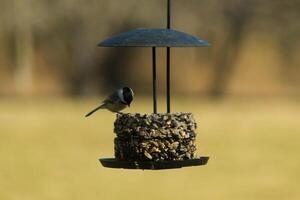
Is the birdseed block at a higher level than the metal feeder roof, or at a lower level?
lower

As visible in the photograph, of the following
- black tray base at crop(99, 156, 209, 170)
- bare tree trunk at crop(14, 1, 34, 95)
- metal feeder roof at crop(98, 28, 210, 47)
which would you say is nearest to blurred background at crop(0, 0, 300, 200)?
bare tree trunk at crop(14, 1, 34, 95)

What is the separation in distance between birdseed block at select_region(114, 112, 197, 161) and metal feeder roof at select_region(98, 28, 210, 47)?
62cm

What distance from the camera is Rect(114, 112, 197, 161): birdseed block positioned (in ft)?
24.0

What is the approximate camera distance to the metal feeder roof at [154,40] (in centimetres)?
695

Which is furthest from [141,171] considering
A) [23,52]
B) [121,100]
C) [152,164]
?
[23,52]

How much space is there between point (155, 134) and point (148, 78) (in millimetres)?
39961

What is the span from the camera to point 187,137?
7.50 meters

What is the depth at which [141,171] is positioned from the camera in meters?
24.9

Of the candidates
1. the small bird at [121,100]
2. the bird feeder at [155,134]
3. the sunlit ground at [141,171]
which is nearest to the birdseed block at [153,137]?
the bird feeder at [155,134]

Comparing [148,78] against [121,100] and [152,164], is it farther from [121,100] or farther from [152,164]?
[152,164]

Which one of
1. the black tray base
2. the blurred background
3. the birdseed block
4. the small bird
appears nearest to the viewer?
the black tray base

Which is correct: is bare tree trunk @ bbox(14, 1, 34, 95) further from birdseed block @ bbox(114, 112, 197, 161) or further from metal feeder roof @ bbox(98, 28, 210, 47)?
metal feeder roof @ bbox(98, 28, 210, 47)

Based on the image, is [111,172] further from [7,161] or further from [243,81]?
[243,81]

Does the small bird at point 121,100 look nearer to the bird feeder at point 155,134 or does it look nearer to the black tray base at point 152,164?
the bird feeder at point 155,134
